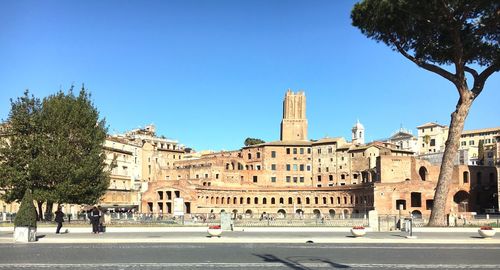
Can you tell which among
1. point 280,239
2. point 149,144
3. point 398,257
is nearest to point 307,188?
point 149,144

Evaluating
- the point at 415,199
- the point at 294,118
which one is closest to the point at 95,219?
the point at 415,199

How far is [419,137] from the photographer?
125875 millimetres

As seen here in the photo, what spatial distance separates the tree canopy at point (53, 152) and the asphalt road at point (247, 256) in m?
14.6

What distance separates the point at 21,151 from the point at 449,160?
86.9 ft

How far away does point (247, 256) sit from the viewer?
16.3m

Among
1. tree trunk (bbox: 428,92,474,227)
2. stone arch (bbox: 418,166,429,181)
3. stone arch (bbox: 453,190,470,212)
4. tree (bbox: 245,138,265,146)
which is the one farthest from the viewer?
tree (bbox: 245,138,265,146)

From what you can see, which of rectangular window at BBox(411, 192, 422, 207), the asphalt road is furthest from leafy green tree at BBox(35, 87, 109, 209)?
rectangular window at BBox(411, 192, 422, 207)

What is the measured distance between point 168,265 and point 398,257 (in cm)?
687

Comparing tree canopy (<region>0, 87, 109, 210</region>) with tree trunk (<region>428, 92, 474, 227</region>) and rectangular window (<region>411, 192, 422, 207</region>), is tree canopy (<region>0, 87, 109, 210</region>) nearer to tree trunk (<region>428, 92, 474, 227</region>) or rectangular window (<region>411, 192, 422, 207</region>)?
tree trunk (<region>428, 92, 474, 227</region>)

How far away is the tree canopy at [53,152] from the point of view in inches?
1342

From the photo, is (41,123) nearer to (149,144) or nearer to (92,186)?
(92,186)

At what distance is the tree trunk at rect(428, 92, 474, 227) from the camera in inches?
1227

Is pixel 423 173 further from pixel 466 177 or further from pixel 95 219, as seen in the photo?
pixel 95 219

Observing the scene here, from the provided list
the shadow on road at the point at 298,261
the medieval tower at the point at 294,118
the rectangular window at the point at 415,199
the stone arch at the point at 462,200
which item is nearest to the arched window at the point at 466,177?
the stone arch at the point at 462,200
